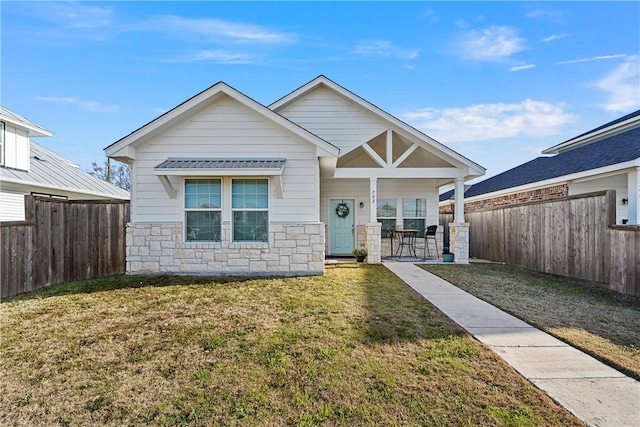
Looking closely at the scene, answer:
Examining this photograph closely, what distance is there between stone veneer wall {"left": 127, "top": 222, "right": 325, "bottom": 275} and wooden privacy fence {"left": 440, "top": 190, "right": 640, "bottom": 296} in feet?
21.9

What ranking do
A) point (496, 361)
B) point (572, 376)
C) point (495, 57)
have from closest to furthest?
1. point (572, 376)
2. point (496, 361)
3. point (495, 57)

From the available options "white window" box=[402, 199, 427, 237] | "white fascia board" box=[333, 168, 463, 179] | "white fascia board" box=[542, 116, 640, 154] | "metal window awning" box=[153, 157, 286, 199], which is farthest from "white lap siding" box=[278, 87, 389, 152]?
"white fascia board" box=[542, 116, 640, 154]

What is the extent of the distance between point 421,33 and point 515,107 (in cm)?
804

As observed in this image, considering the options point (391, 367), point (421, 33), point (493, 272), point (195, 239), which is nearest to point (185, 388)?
point (391, 367)

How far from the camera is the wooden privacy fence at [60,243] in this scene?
6.18 metres

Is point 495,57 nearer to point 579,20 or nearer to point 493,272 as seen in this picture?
point 579,20

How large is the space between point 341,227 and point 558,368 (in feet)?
31.8

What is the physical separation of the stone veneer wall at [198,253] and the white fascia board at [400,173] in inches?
135

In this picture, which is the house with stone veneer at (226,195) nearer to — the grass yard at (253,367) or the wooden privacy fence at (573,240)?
the grass yard at (253,367)

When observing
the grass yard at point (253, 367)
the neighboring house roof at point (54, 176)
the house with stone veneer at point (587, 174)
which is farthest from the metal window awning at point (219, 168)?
the house with stone veneer at point (587, 174)

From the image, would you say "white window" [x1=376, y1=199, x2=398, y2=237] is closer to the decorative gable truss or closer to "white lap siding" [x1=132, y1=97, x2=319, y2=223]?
the decorative gable truss

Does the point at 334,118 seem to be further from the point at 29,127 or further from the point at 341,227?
the point at 29,127

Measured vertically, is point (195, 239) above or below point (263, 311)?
above

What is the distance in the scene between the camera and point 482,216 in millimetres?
12445
